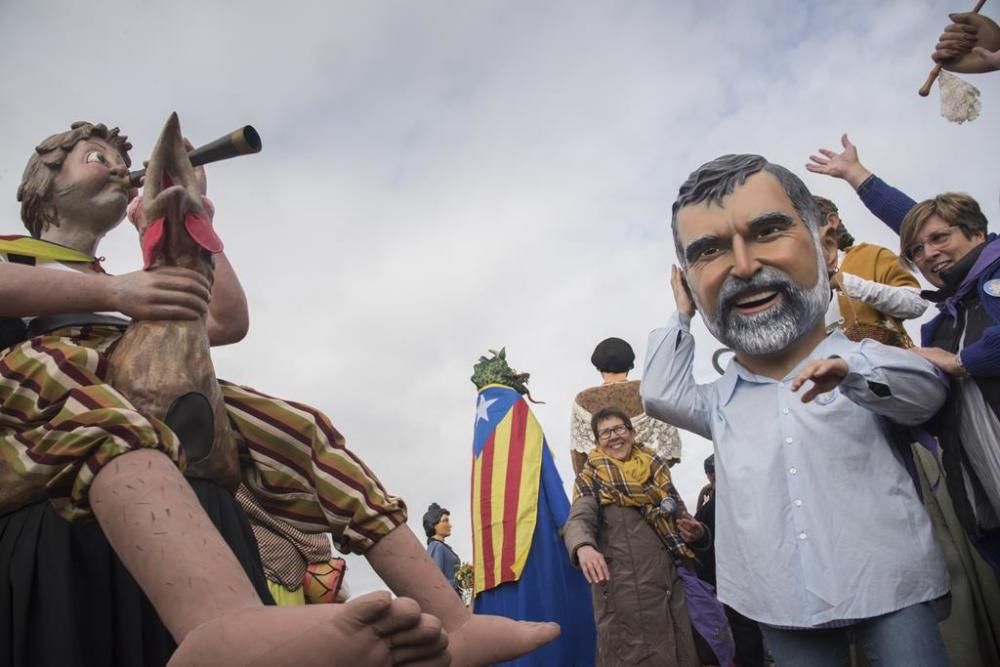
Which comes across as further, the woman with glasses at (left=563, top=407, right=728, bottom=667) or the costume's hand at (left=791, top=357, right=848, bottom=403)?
the woman with glasses at (left=563, top=407, right=728, bottom=667)

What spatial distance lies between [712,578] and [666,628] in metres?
0.93

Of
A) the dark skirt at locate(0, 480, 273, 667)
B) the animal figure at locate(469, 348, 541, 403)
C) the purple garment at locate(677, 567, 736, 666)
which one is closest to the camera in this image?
the dark skirt at locate(0, 480, 273, 667)

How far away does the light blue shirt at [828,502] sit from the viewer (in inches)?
67.3

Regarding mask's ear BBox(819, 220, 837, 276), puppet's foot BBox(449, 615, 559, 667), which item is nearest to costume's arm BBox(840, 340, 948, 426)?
mask's ear BBox(819, 220, 837, 276)

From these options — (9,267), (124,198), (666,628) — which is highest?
(124,198)

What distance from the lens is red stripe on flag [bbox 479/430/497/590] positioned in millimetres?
3895

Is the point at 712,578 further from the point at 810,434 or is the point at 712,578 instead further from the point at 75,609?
the point at 75,609

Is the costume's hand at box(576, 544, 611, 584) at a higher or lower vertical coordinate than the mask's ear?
lower

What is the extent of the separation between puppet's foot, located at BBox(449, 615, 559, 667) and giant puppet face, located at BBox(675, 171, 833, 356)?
101 centimetres

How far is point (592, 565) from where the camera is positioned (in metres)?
3.07

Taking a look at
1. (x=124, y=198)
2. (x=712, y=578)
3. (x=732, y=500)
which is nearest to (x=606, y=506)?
(x=712, y=578)

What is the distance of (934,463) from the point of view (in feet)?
9.42

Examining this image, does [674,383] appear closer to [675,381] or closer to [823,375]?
[675,381]

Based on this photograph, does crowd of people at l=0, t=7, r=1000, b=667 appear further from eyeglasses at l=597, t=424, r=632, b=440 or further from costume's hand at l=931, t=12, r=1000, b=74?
eyeglasses at l=597, t=424, r=632, b=440
